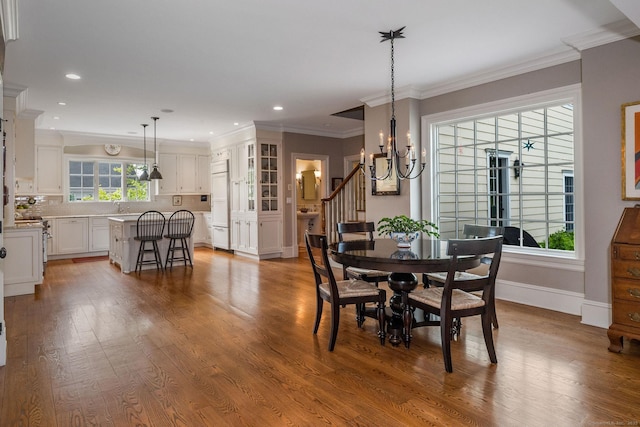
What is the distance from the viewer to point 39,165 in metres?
7.66

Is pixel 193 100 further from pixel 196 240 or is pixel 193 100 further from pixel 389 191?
pixel 196 240

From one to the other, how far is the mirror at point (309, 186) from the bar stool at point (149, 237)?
3.98 meters

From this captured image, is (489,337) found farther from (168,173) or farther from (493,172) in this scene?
(168,173)

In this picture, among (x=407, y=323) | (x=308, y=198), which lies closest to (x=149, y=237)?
(x=308, y=198)

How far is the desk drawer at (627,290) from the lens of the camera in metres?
2.76

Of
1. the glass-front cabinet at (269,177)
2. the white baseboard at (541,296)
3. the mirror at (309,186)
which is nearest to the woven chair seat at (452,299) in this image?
the white baseboard at (541,296)

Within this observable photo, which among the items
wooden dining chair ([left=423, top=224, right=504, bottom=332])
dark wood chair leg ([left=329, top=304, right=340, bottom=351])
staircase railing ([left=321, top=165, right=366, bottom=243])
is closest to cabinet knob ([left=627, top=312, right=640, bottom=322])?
wooden dining chair ([left=423, top=224, right=504, bottom=332])

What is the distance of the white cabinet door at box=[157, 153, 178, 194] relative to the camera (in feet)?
29.5

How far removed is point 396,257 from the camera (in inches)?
109

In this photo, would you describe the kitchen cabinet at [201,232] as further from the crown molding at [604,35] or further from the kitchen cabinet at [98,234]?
the crown molding at [604,35]

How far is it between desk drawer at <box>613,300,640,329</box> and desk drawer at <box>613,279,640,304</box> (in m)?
0.04

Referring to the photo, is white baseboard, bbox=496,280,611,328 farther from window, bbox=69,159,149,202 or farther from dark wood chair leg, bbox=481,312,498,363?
window, bbox=69,159,149,202

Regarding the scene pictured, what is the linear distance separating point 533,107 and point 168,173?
7.61 m

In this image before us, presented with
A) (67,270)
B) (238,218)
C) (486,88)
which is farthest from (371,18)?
(67,270)
